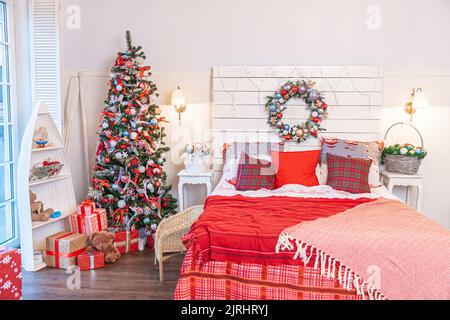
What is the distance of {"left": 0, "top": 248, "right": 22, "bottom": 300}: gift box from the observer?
2.46m

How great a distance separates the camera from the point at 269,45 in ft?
14.9

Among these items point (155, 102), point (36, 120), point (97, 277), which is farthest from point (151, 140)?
point (97, 277)

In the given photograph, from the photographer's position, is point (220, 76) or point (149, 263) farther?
point (220, 76)

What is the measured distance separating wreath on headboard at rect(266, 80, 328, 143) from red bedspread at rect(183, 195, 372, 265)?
137 centimetres

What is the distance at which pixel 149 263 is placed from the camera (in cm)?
367

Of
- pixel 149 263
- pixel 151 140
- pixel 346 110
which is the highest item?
pixel 346 110

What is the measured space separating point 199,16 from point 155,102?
3.50ft

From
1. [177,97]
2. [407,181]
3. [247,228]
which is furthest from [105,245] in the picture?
[407,181]

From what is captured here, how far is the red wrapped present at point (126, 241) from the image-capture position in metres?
3.87

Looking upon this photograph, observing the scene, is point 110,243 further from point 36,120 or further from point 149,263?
point 36,120

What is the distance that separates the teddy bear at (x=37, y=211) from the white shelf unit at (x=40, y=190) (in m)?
0.05

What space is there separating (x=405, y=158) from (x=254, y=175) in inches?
62.0

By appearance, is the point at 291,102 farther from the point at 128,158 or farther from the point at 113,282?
the point at 113,282

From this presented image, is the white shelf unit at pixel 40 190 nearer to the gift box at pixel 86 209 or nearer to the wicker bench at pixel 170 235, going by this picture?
the gift box at pixel 86 209
